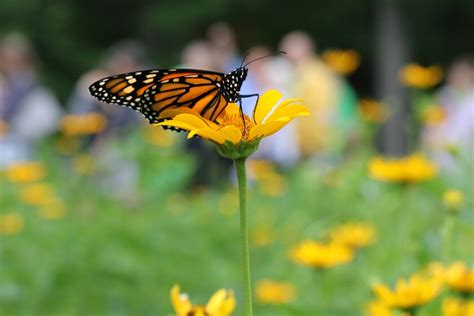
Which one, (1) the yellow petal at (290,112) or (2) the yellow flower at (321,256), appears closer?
(1) the yellow petal at (290,112)

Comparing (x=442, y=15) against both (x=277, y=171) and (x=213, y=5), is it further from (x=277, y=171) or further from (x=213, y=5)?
(x=277, y=171)

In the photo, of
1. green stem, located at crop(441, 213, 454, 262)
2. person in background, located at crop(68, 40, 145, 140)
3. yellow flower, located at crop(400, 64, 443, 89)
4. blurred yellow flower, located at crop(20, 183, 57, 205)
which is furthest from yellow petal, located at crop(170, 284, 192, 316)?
person in background, located at crop(68, 40, 145, 140)

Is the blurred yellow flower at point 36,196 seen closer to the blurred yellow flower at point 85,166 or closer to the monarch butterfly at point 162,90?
the blurred yellow flower at point 85,166

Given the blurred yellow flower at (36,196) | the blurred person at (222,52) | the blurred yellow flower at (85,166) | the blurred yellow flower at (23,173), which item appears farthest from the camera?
the blurred person at (222,52)

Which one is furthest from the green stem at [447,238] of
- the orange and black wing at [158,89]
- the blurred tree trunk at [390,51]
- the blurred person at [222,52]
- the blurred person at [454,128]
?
the blurred tree trunk at [390,51]

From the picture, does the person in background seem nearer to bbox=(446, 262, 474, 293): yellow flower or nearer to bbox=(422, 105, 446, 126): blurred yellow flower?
bbox=(422, 105, 446, 126): blurred yellow flower

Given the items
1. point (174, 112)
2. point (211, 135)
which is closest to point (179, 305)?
point (211, 135)

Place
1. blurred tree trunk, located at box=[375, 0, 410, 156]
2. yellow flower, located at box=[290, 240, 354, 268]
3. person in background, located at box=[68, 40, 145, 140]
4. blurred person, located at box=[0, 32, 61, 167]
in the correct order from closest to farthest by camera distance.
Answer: yellow flower, located at box=[290, 240, 354, 268]
person in background, located at box=[68, 40, 145, 140]
blurred person, located at box=[0, 32, 61, 167]
blurred tree trunk, located at box=[375, 0, 410, 156]
